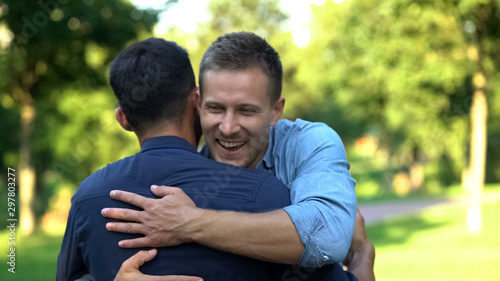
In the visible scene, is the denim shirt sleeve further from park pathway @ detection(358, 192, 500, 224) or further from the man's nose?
park pathway @ detection(358, 192, 500, 224)

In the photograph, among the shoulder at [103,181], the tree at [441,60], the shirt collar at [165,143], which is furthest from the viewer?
the tree at [441,60]

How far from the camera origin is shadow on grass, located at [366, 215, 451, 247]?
15117mm

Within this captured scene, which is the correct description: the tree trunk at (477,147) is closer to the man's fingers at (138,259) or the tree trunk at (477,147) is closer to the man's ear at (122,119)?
the man's ear at (122,119)

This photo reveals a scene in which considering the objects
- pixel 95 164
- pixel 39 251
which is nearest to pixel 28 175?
pixel 39 251

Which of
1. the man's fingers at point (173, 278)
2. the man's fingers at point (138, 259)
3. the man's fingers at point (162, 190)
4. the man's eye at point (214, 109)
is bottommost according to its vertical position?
the man's fingers at point (173, 278)

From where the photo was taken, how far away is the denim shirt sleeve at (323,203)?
74.5 inches

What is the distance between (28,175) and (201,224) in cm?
1386

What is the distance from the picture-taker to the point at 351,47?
23922 mm

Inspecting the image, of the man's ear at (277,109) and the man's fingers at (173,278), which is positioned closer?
the man's fingers at (173,278)

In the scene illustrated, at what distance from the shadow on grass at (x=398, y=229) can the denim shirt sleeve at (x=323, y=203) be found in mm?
12921

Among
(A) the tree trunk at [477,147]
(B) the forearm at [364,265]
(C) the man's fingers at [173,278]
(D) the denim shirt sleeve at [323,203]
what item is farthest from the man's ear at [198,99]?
(A) the tree trunk at [477,147]

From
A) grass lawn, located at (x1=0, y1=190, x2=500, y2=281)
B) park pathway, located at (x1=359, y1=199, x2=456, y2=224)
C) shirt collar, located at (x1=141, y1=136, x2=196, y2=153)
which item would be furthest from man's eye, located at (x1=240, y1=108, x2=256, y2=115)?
park pathway, located at (x1=359, y1=199, x2=456, y2=224)

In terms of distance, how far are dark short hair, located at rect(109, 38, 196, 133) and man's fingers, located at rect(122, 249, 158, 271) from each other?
553 mm

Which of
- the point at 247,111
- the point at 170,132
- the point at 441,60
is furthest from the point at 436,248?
the point at 170,132
